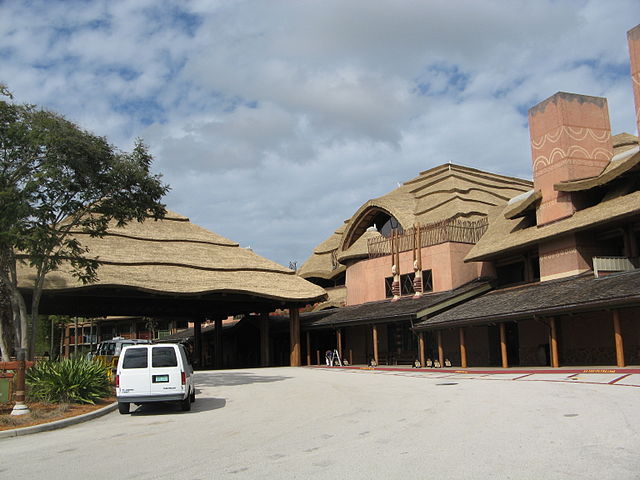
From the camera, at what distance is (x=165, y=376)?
15.1 metres

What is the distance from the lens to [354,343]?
42.2 metres

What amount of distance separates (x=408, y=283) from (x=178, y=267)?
14.4m

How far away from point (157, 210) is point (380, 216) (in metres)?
26.7

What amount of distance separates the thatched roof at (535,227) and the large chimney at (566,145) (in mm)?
1115

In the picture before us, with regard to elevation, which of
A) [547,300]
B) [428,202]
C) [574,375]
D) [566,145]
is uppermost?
[428,202]

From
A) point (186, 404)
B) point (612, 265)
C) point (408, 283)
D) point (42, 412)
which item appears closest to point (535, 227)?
point (612, 265)

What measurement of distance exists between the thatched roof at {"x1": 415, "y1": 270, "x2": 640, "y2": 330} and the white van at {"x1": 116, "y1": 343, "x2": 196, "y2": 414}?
14.6m

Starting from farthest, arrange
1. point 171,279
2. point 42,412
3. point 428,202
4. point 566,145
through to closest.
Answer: point 428,202 < point 171,279 < point 566,145 < point 42,412

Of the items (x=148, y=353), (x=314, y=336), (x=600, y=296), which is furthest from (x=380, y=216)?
(x=148, y=353)

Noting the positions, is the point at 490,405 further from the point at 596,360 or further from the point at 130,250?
the point at 130,250

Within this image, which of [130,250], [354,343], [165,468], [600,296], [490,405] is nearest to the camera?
[165,468]

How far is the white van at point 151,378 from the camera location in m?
15.0

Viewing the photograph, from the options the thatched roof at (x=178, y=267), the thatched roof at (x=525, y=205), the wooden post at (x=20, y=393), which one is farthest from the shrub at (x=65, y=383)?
the thatched roof at (x=525, y=205)

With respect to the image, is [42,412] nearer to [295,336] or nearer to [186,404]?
[186,404]
